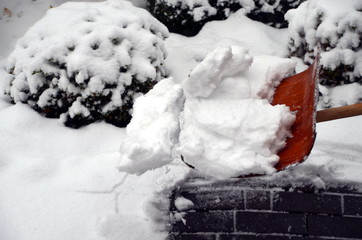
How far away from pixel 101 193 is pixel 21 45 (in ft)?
3.64

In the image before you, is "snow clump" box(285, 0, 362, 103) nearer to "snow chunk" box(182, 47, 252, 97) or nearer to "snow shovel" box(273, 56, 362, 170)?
"snow shovel" box(273, 56, 362, 170)

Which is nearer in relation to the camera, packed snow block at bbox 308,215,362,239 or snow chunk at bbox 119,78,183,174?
snow chunk at bbox 119,78,183,174

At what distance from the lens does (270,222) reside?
146cm

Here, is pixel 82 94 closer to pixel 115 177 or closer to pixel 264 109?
pixel 115 177

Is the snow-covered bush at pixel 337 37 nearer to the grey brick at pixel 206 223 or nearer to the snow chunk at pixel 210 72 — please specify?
the snow chunk at pixel 210 72

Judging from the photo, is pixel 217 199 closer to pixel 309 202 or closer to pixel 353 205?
pixel 309 202

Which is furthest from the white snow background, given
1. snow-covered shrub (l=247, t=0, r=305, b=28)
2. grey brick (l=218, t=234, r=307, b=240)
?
snow-covered shrub (l=247, t=0, r=305, b=28)

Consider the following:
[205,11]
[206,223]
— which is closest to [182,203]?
[206,223]

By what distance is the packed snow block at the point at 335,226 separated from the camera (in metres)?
1.42

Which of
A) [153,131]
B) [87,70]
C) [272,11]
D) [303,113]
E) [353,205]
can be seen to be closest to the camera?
[153,131]

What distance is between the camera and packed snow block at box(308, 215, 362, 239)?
4.67 feet

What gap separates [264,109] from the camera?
134 cm

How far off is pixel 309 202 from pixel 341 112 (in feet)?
1.44

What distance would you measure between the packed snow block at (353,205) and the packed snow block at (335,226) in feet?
0.09
